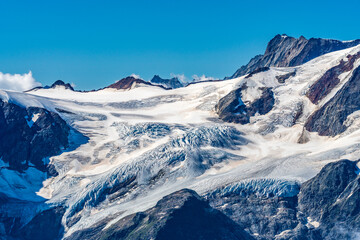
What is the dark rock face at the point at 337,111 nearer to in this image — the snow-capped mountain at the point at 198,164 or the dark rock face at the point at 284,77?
the snow-capped mountain at the point at 198,164

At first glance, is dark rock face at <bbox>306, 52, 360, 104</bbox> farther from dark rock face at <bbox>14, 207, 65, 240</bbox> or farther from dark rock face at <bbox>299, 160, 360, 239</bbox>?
dark rock face at <bbox>14, 207, 65, 240</bbox>

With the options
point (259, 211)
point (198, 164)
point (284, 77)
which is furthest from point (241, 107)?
point (259, 211)

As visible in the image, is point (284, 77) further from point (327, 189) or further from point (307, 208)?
point (307, 208)

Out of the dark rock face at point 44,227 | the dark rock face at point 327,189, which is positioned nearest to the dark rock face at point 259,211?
the dark rock face at point 327,189

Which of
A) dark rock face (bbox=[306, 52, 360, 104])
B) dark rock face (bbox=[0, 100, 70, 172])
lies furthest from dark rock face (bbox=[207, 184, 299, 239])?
dark rock face (bbox=[306, 52, 360, 104])

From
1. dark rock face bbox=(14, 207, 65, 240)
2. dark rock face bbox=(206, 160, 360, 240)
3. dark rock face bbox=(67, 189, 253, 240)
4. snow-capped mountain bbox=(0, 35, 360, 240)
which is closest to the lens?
dark rock face bbox=(67, 189, 253, 240)

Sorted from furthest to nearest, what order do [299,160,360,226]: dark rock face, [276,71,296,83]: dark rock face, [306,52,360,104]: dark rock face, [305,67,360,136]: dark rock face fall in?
[276,71,296,83]: dark rock face < [306,52,360,104]: dark rock face < [305,67,360,136]: dark rock face < [299,160,360,226]: dark rock face
